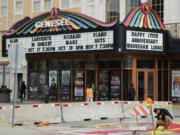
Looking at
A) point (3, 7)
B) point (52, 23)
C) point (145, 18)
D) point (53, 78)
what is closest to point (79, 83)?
point (53, 78)

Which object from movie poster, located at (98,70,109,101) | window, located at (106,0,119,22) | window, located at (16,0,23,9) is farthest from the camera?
window, located at (16,0,23,9)

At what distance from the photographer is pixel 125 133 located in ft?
45.6

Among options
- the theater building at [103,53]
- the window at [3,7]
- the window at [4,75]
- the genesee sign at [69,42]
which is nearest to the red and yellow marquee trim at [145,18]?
the theater building at [103,53]

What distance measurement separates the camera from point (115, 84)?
27156mm

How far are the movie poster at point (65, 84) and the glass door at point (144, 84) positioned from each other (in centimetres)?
563

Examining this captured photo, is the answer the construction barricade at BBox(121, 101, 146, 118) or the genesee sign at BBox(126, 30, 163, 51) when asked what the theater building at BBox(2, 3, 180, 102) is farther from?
the construction barricade at BBox(121, 101, 146, 118)

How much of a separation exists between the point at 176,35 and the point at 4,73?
16935 mm

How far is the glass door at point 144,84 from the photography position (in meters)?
26.5

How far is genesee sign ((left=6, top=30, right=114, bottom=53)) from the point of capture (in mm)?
24734

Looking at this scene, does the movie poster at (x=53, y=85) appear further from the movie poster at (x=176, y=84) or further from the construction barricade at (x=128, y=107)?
the construction barricade at (x=128, y=107)

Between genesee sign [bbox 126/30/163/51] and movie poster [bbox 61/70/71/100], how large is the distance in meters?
6.84

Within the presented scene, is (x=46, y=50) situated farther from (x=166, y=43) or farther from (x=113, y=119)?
(x=113, y=119)

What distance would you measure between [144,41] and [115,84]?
3905mm

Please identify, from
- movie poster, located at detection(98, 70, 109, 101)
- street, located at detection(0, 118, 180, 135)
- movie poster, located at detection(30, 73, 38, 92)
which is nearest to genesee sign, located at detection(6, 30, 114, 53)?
movie poster, located at detection(98, 70, 109, 101)
